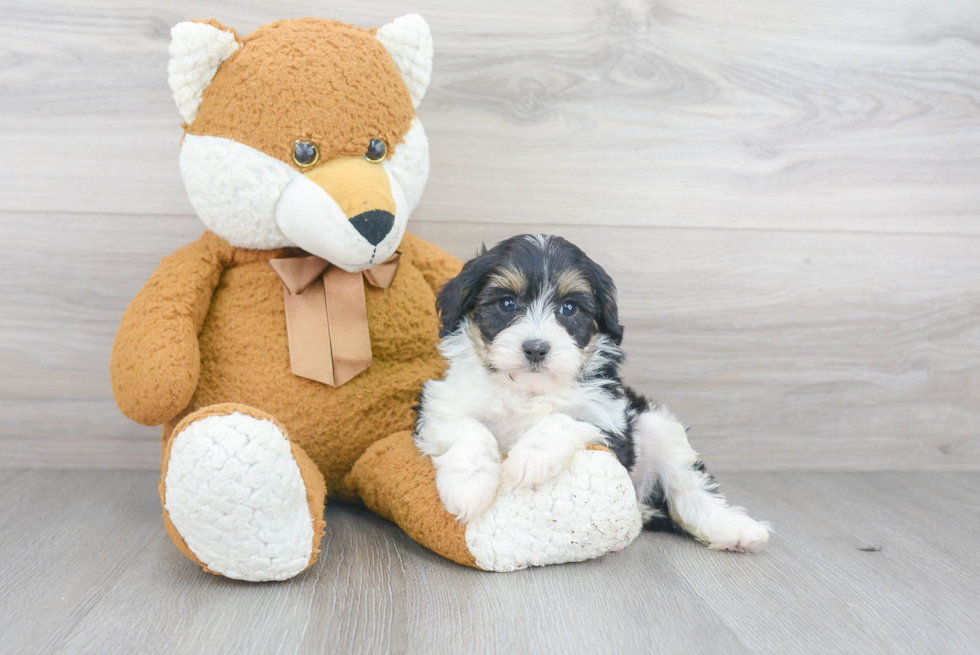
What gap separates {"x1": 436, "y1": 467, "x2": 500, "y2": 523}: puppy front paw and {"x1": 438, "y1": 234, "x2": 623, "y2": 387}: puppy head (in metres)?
0.22

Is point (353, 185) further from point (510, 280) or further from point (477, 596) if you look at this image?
Answer: point (477, 596)

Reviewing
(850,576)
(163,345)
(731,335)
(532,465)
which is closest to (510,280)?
(532,465)

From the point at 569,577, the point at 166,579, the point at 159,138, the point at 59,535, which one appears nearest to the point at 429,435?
the point at 569,577

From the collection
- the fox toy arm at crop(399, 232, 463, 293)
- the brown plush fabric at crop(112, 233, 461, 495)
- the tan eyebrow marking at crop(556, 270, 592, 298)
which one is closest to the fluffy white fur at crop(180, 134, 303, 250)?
the brown plush fabric at crop(112, 233, 461, 495)

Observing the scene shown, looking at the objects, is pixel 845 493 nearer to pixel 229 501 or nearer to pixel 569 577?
pixel 569 577

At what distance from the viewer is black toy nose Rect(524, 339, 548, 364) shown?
1.50 metres

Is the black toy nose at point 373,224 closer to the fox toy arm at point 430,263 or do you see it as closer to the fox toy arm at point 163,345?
the fox toy arm at point 430,263

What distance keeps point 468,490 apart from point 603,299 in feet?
1.70

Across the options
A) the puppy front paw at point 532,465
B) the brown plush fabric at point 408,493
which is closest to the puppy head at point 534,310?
the puppy front paw at point 532,465

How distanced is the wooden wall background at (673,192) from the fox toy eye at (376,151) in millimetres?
541

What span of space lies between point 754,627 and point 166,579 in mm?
1120

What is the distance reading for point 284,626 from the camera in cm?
129

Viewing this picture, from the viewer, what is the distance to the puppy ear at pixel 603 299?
5.41ft

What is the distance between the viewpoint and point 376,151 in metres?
1.72
